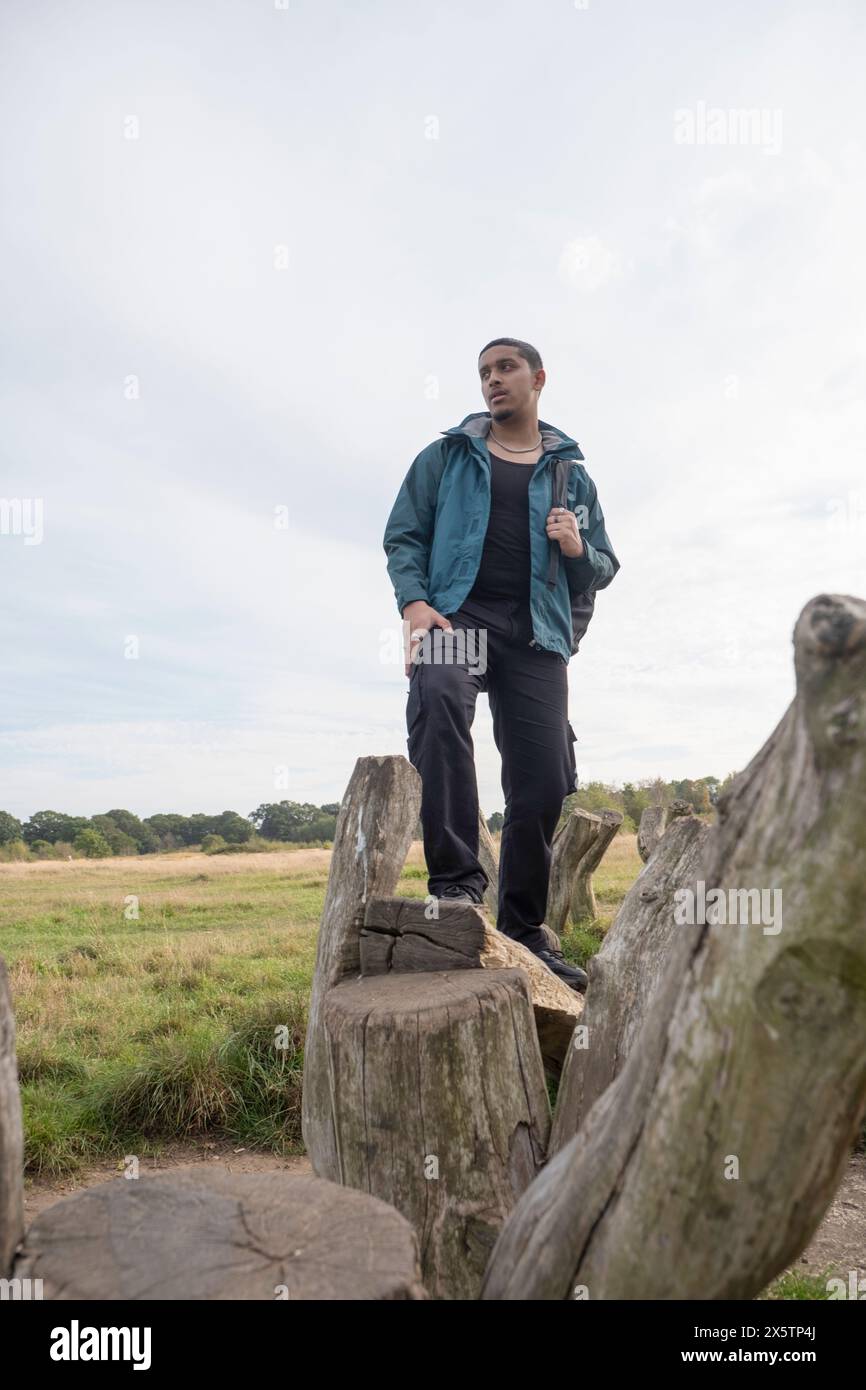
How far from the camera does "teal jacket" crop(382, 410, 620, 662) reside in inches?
165

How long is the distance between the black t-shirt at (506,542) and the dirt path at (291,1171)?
261cm

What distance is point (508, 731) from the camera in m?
4.30

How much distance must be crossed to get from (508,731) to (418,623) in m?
0.70

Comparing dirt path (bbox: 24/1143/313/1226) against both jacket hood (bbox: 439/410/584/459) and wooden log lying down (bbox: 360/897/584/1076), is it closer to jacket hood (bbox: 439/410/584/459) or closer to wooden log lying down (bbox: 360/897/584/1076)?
wooden log lying down (bbox: 360/897/584/1076)

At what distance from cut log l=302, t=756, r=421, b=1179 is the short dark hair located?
2.21 meters

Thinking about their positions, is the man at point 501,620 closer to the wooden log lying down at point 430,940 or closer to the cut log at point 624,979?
the wooden log lying down at point 430,940

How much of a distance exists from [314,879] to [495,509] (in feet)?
59.6

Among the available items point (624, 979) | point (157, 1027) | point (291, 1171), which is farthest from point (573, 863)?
point (624, 979)

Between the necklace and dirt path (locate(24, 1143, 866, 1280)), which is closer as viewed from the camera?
dirt path (locate(24, 1143, 866, 1280))

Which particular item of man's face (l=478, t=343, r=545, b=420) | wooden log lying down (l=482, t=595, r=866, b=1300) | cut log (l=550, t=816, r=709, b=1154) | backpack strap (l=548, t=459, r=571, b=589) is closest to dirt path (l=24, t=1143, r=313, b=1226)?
cut log (l=550, t=816, r=709, b=1154)

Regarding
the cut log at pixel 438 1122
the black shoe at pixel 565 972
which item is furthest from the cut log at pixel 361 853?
the black shoe at pixel 565 972

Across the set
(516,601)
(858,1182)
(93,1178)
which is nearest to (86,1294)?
(516,601)

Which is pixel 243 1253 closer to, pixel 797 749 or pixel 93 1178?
pixel 797 749

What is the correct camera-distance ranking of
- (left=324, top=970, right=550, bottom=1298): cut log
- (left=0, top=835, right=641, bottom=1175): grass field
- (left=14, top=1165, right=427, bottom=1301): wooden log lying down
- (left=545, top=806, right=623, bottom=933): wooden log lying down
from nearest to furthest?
(left=14, top=1165, right=427, bottom=1301): wooden log lying down, (left=324, top=970, right=550, bottom=1298): cut log, (left=0, top=835, right=641, bottom=1175): grass field, (left=545, top=806, right=623, bottom=933): wooden log lying down
